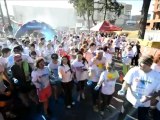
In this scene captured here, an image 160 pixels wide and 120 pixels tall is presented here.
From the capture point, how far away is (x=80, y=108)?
22.1ft

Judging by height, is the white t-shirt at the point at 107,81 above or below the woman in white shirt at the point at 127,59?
above

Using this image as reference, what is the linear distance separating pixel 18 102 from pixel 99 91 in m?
2.39

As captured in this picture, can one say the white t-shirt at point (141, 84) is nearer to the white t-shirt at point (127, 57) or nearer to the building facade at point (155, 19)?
the white t-shirt at point (127, 57)

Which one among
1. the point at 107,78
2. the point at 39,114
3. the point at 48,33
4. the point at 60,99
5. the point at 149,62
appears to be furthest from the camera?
the point at 48,33

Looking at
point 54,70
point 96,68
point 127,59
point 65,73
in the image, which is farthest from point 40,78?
point 127,59

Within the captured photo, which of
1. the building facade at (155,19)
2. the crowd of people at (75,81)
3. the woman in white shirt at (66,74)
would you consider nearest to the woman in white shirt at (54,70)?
the crowd of people at (75,81)

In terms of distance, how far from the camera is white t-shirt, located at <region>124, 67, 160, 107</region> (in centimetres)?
422

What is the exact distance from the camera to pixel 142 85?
4.32 m

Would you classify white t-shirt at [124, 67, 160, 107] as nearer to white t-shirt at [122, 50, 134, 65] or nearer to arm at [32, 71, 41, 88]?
arm at [32, 71, 41, 88]

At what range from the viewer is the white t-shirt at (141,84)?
13.9 ft

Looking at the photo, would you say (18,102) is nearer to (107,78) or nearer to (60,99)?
(60,99)

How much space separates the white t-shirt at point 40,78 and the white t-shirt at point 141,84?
2.24 meters

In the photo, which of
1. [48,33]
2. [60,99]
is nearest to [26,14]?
[48,33]

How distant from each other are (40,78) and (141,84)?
264 cm
